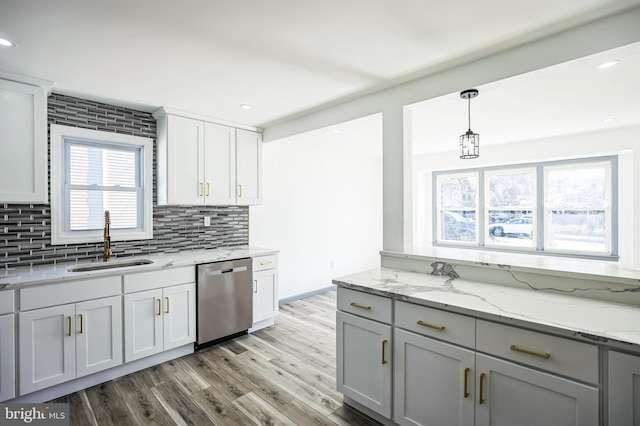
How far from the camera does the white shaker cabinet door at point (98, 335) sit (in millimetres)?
2361

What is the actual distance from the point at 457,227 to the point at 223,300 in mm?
4747

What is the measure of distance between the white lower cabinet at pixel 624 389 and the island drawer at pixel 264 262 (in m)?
2.94

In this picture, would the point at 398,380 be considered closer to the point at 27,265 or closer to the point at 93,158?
the point at 27,265

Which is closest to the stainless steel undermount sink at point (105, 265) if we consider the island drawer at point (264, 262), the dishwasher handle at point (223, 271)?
the dishwasher handle at point (223, 271)

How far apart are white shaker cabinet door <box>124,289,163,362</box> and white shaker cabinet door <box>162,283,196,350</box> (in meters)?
0.05

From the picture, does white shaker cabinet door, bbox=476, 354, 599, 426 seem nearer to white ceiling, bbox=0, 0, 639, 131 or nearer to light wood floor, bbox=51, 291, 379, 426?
light wood floor, bbox=51, 291, 379, 426

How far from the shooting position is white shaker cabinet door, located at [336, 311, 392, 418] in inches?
75.3

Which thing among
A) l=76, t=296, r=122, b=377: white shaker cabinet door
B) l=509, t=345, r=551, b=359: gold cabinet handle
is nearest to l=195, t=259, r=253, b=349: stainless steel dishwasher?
l=76, t=296, r=122, b=377: white shaker cabinet door

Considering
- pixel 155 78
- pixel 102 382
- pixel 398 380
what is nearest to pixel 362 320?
pixel 398 380

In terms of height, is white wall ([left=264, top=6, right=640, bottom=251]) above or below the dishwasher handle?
above

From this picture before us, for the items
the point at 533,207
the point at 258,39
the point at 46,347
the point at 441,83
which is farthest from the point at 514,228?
the point at 46,347

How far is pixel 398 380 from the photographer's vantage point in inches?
73.2

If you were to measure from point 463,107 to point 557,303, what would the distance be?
2240 millimetres

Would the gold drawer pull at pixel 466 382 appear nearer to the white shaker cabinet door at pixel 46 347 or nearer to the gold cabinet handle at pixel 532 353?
the gold cabinet handle at pixel 532 353
